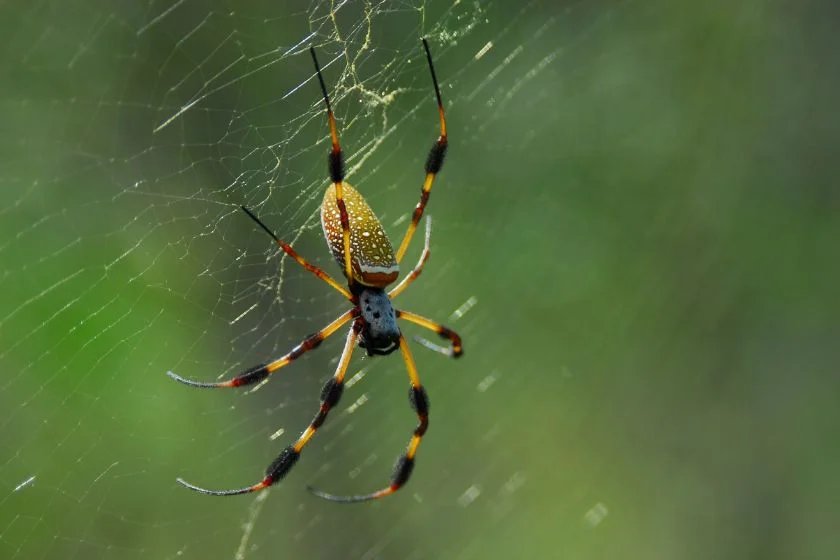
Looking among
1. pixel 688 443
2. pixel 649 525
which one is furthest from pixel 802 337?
A: pixel 649 525

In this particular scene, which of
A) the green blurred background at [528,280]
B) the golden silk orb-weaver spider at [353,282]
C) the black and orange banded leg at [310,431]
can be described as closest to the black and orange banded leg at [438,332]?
the golden silk orb-weaver spider at [353,282]

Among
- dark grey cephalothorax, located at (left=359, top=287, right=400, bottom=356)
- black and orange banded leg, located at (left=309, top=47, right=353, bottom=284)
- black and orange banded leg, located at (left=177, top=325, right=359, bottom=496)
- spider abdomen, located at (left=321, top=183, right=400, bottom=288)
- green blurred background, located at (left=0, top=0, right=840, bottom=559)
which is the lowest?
green blurred background, located at (left=0, top=0, right=840, bottom=559)

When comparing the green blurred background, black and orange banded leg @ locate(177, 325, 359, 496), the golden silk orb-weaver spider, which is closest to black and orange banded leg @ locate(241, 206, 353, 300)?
the golden silk orb-weaver spider

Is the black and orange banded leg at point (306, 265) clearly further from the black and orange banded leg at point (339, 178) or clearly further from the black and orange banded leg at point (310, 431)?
the black and orange banded leg at point (310, 431)

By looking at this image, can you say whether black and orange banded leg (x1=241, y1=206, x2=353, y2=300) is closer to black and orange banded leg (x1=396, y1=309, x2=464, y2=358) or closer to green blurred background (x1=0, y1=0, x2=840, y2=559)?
black and orange banded leg (x1=396, y1=309, x2=464, y2=358)

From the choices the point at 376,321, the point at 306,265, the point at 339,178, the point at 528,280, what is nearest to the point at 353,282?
the point at 376,321
